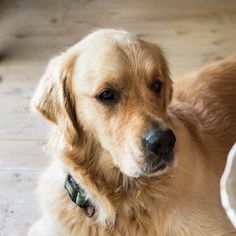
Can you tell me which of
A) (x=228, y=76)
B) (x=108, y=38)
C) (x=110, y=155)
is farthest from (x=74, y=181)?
(x=228, y=76)

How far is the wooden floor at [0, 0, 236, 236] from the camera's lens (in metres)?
2.04

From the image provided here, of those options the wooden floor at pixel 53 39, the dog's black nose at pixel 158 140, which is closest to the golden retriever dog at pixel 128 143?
the dog's black nose at pixel 158 140

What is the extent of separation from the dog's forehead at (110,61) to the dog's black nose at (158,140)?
159 mm

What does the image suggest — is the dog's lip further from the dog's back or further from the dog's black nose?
the dog's back

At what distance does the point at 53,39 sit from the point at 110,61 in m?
1.20

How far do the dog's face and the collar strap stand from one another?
0.14 m

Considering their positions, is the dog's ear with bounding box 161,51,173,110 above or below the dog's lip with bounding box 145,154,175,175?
above

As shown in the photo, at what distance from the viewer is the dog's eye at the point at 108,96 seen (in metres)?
1.35

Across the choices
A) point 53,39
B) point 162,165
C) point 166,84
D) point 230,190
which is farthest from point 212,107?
point 53,39

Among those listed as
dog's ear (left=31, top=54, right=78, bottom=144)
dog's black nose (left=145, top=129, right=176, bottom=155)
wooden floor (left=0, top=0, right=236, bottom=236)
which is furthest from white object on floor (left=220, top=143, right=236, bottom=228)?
wooden floor (left=0, top=0, right=236, bottom=236)

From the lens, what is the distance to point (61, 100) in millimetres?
1409

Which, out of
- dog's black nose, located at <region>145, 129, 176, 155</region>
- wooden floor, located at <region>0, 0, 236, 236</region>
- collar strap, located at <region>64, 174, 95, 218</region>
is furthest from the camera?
wooden floor, located at <region>0, 0, 236, 236</region>

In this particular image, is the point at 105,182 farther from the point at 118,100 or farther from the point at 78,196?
the point at 118,100

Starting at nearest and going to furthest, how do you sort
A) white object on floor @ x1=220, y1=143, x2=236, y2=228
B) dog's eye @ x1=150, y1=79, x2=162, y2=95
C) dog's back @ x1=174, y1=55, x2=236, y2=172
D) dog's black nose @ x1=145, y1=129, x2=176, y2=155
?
white object on floor @ x1=220, y1=143, x2=236, y2=228
dog's black nose @ x1=145, y1=129, x2=176, y2=155
dog's eye @ x1=150, y1=79, x2=162, y2=95
dog's back @ x1=174, y1=55, x2=236, y2=172
